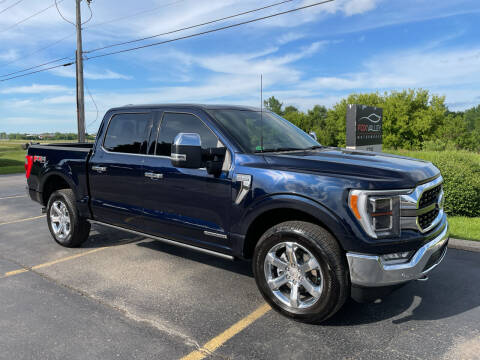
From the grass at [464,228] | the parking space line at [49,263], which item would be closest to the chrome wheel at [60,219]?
the parking space line at [49,263]

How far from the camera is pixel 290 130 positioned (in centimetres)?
476

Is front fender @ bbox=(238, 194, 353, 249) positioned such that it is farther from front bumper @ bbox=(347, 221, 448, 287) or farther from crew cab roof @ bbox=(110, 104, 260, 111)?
crew cab roof @ bbox=(110, 104, 260, 111)

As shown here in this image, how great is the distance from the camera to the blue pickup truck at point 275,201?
9.89ft

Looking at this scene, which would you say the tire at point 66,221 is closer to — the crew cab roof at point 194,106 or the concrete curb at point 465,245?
the crew cab roof at point 194,106

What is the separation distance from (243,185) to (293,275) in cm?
93

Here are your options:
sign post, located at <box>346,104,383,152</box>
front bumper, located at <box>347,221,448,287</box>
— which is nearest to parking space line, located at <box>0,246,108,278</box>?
front bumper, located at <box>347,221,448,287</box>

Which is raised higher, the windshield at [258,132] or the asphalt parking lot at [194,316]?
the windshield at [258,132]

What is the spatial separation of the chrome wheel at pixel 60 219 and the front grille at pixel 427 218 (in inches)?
182

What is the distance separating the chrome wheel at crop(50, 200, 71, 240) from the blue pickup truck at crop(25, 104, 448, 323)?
84 cm

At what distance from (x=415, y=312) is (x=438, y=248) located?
682 millimetres

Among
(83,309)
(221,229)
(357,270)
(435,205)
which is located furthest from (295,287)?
(83,309)

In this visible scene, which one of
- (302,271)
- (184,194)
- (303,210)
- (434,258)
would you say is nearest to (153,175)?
(184,194)

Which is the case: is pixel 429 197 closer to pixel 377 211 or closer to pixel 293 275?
pixel 377 211

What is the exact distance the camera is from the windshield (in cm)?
390
